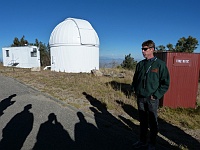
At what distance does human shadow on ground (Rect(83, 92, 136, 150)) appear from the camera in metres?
3.39

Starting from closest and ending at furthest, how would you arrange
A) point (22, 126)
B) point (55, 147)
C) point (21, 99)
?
point (55, 147)
point (22, 126)
point (21, 99)

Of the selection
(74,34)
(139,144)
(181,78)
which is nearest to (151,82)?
(139,144)

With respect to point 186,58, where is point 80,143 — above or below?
below

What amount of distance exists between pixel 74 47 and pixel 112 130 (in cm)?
1336

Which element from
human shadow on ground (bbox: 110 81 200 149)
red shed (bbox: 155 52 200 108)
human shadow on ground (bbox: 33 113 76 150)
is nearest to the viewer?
human shadow on ground (bbox: 33 113 76 150)

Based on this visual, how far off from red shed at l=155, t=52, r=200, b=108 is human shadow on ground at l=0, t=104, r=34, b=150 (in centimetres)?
421

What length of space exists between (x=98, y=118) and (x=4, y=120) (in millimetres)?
2413

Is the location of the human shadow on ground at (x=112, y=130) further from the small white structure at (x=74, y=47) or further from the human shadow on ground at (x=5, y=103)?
the small white structure at (x=74, y=47)

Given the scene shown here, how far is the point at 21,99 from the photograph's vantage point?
6.52 meters

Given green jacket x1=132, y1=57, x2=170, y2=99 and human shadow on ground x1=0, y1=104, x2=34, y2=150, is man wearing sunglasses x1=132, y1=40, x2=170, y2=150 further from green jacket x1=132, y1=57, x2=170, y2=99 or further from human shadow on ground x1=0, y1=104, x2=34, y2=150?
human shadow on ground x1=0, y1=104, x2=34, y2=150

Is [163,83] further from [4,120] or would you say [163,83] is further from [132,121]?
[4,120]

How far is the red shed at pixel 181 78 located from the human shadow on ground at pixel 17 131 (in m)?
4.21

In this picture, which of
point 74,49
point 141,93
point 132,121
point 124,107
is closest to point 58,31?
point 74,49

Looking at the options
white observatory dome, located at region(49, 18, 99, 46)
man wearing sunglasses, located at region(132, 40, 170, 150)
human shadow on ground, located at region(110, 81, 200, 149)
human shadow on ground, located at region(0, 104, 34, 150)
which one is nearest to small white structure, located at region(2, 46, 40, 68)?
white observatory dome, located at region(49, 18, 99, 46)
